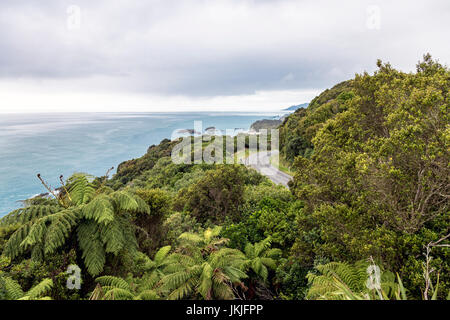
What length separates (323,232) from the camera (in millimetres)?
5559

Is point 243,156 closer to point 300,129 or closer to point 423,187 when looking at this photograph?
point 300,129

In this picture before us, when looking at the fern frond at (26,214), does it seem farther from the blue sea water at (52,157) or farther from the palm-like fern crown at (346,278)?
the blue sea water at (52,157)

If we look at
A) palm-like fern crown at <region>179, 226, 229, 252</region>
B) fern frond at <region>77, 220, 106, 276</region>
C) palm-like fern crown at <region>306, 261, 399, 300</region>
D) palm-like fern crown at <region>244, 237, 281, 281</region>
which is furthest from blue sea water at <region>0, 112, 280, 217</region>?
palm-like fern crown at <region>306, 261, 399, 300</region>

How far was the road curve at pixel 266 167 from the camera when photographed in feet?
74.5

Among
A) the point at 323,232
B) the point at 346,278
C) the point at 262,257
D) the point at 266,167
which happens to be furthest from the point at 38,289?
the point at 266,167

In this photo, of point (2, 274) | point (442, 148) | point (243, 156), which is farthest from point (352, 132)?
point (243, 156)

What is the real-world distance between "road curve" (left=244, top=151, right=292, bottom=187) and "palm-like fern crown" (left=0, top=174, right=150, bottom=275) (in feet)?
53.4

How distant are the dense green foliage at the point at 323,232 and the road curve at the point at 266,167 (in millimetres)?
13068

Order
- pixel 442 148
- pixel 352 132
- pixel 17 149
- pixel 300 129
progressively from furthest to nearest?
pixel 17 149, pixel 300 129, pixel 352 132, pixel 442 148

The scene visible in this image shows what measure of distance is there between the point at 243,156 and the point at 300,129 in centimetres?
1005

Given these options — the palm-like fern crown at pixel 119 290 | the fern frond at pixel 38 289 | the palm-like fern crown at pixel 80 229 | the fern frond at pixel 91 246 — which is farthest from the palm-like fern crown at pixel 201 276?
the fern frond at pixel 38 289

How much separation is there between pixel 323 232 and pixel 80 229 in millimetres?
5219

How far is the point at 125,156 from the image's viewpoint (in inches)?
2095

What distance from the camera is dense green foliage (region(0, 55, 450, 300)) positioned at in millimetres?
3811
